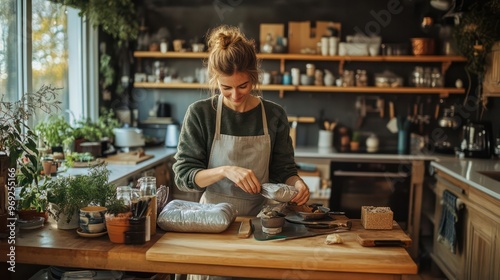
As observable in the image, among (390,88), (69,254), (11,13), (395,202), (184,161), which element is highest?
(11,13)

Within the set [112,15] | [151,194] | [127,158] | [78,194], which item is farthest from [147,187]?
[112,15]

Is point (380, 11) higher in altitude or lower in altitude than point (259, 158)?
higher

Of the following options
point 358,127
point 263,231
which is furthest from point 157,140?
point 263,231

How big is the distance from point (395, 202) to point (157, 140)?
2458 mm

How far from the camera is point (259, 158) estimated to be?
8.54ft

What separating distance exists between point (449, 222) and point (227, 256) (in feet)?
8.92

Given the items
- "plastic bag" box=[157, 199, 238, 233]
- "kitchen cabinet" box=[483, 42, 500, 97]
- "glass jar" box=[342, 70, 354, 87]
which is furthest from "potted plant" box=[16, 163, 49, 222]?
"glass jar" box=[342, 70, 354, 87]

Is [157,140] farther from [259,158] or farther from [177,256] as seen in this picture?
[177,256]

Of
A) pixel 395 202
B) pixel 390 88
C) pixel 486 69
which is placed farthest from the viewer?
pixel 390 88

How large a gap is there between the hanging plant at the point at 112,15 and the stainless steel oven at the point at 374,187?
2407mm

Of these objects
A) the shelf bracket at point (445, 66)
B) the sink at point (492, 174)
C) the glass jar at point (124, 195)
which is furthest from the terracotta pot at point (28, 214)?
the shelf bracket at point (445, 66)

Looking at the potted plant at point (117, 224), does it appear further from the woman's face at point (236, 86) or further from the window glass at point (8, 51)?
the window glass at point (8, 51)

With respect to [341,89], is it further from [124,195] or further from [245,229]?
[124,195]

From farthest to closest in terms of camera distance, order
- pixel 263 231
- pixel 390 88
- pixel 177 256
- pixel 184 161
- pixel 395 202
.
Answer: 1. pixel 390 88
2. pixel 395 202
3. pixel 184 161
4. pixel 263 231
5. pixel 177 256
